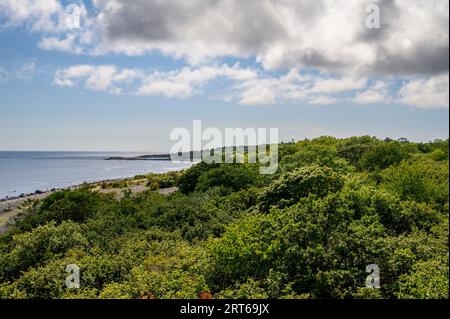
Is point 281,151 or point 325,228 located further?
point 281,151

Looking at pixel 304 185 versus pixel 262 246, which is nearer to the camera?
pixel 262 246

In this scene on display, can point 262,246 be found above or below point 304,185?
below

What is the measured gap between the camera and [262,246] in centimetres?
1226

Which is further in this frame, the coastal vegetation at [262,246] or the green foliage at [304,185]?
the green foliage at [304,185]

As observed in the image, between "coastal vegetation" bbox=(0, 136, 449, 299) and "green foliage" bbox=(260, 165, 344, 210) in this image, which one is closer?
"coastal vegetation" bbox=(0, 136, 449, 299)

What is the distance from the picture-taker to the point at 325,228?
501 inches

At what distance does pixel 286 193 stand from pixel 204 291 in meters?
9.63

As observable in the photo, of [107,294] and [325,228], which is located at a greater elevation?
[325,228]

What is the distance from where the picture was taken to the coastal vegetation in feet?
36.9

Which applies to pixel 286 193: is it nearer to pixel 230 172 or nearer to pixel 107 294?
pixel 107 294

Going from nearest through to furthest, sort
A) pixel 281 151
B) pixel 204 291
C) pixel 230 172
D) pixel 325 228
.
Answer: pixel 204 291 → pixel 325 228 → pixel 230 172 → pixel 281 151

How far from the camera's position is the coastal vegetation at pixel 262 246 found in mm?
11234

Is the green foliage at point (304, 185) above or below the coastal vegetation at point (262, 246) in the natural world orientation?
above
